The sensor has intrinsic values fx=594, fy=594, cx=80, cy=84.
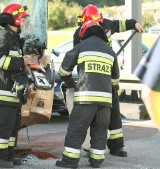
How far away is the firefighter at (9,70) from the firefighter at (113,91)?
0.85 meters

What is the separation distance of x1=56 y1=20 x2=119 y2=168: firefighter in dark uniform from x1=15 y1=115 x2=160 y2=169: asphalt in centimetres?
26

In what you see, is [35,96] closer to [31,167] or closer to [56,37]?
[31,167]

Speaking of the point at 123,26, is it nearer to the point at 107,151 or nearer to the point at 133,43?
the point at 107,151

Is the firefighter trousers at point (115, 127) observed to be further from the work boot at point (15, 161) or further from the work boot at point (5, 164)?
the work boot at point (5, 164)

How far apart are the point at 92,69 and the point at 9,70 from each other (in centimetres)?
94

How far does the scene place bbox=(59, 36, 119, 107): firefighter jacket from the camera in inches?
267

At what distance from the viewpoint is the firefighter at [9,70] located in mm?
6672

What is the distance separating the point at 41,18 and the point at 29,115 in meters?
1.95

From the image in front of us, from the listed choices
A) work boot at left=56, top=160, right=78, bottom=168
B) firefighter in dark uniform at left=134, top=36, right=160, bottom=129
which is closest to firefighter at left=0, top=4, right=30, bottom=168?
work boot at left=56, top=160, right=78, bottom=168

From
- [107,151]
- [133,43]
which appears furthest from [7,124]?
[133,43]

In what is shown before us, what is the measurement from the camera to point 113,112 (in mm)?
7750

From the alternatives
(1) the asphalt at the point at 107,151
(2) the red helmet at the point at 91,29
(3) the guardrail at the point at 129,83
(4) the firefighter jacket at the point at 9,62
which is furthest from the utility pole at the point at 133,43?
(4) the firefighter jacket at the point at 9,62

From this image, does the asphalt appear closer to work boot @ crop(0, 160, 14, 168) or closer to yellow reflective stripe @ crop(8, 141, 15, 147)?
work boot @ crop(0, 160, 14, 168)

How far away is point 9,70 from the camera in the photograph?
6707 mm
